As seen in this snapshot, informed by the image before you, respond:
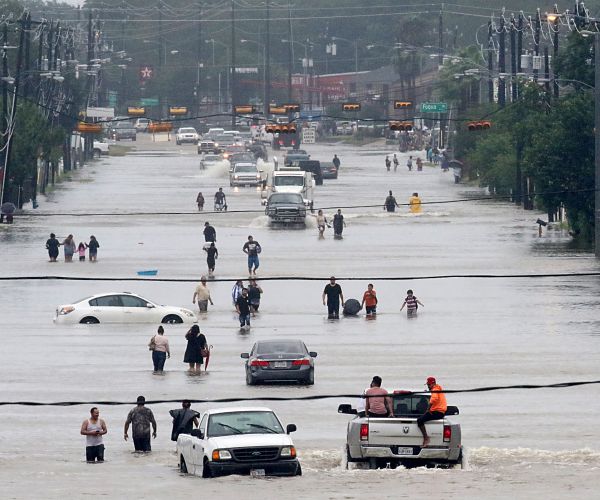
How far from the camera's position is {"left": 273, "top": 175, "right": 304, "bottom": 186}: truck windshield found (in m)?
91.4

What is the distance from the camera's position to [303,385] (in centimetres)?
3850

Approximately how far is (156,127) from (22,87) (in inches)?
498

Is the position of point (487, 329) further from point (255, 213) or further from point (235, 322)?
point (255, 213)

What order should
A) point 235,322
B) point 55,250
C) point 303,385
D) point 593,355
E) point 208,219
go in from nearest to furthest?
1. point 303,385
2. point 593,355
3. point 235,322
4. point 55,250
5. point 208,219

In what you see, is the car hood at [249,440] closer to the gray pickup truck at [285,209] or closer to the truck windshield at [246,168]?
the gray pickup truck at [285,209]

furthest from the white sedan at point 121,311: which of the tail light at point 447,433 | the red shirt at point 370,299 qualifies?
the tail light at point 447,433

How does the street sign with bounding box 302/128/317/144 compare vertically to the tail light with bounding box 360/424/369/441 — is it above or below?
above

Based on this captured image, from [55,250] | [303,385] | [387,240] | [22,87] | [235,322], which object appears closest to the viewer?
[303,385]

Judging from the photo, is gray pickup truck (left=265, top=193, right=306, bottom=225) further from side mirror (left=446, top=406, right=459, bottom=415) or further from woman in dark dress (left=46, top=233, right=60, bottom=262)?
side mirror (left=446, top=406, right=459, bottom=415)

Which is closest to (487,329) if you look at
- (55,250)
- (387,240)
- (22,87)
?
Result: (55,250)

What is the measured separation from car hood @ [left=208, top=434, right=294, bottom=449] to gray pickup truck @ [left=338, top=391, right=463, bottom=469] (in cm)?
127

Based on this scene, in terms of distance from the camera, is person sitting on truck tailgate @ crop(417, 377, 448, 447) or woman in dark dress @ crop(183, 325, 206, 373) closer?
person sitting on truck tailgate @ crop(417, 377, 448, 447)

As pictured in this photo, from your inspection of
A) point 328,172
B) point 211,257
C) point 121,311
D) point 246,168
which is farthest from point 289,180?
point 121,311

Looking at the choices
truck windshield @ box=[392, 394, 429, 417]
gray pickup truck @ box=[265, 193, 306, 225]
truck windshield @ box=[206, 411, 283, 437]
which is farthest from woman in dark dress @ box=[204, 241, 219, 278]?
truck windshield @ box=[206, 411, 283, 437]
